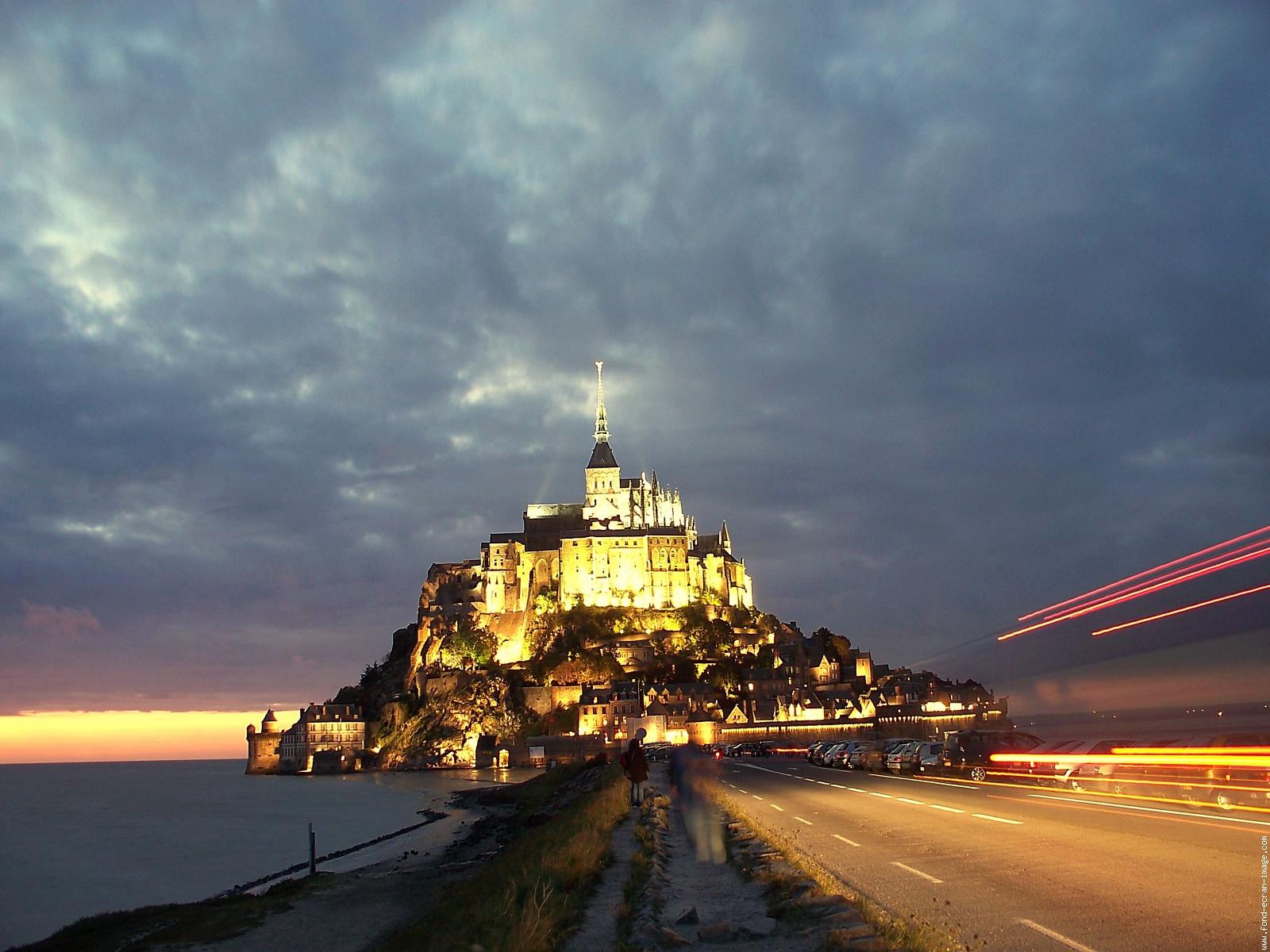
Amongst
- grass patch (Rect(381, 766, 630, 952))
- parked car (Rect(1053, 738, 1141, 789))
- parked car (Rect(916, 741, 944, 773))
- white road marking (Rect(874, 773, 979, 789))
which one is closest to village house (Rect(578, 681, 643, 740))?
parked car (Rect(916, 741, 944, 773))

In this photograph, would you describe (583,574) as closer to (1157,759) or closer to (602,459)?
(602,459)

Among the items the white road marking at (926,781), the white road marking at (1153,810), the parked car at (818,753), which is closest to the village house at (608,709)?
the parked car at (818,753)

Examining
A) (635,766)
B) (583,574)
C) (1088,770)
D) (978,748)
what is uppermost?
(583,574)

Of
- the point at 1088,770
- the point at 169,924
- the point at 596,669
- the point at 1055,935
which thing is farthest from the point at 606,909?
the point at 596,669

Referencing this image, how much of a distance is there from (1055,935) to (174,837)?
7328cm

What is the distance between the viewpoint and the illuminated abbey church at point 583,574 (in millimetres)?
148000

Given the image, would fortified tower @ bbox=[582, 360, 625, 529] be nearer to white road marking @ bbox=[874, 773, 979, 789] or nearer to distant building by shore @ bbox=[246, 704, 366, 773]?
distant building by shore @ bbox=[246, 704, 366, 773]

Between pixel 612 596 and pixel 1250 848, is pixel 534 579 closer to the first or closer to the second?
pixel 612 596

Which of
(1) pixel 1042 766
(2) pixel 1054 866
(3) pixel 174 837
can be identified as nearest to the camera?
(2) pixel 1054 866

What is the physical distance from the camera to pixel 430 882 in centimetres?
3167

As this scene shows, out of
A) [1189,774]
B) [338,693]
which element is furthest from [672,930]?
[338,693]

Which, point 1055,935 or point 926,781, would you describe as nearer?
point 1055,935

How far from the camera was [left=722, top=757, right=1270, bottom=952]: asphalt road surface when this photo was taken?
31.3 feet

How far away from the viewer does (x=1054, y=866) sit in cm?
1356
